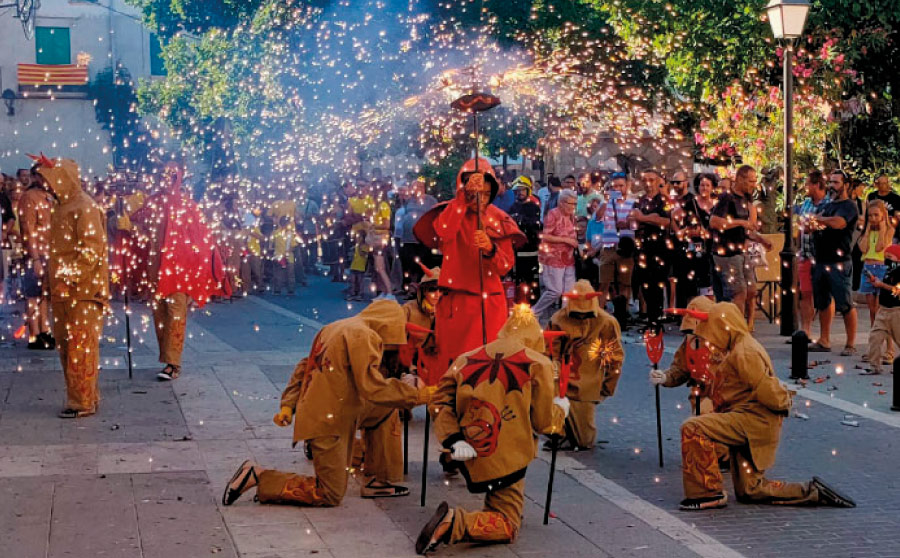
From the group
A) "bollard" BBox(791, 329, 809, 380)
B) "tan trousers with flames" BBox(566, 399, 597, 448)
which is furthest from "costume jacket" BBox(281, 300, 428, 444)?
"bollard" BBox(791, 329, 809, 380)

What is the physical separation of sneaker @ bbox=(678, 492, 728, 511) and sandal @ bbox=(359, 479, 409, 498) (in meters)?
1.73

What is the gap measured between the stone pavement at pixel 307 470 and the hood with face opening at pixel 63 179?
1.81m

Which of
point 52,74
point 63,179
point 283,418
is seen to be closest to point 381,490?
point 283,418

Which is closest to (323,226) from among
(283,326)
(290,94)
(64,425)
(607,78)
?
(290,94)

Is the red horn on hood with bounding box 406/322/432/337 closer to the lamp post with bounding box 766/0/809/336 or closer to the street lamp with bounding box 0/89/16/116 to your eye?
the lamp post with bounding box 766/0/809/336

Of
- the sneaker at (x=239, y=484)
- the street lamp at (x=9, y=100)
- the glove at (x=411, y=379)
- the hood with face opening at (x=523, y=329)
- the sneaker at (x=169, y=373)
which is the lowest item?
the sneaker at (x=239, y=484)

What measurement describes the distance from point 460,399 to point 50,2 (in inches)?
1808

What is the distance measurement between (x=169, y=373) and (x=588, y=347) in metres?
4.75

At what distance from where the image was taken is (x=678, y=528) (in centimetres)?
773

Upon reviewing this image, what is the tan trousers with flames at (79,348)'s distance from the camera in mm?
11023

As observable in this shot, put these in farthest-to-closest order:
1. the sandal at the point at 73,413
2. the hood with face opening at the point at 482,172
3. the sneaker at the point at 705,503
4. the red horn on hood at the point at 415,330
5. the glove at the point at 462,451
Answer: the sandal at the point at 73,413 < the hood with face opening at the point at 482,172 < the red horn on hood at the point at 415,330 < the sneaker at the point at 705,503 < the glove at the point at 462,451

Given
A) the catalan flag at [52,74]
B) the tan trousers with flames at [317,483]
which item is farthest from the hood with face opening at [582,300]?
the catalan flag at [52,74]

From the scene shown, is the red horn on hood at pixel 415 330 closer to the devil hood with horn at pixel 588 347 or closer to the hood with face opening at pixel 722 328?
the devil hood with horn at pixel 588 347

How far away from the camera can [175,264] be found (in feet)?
42.7
